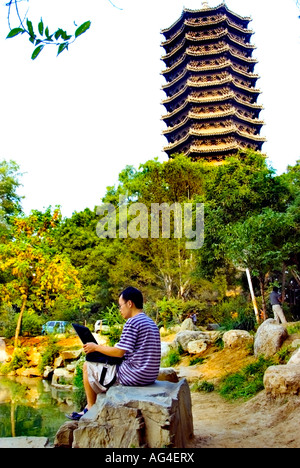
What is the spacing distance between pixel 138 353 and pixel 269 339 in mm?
5006

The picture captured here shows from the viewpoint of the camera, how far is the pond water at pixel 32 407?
20.0 ft

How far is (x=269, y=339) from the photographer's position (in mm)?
7254

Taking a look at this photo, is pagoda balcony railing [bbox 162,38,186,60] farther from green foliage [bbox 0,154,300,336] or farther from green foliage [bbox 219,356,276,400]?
green foliage [bbox 219,356,276,400]

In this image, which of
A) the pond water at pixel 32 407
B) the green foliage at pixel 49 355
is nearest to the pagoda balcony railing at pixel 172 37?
the green foliage at pixel 49 355

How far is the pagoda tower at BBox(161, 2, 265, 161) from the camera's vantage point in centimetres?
2652

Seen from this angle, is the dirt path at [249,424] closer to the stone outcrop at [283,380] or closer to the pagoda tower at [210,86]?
the stone outcrop at [283,380]

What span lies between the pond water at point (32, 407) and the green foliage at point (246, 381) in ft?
8.85

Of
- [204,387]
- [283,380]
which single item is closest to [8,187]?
[204,387]

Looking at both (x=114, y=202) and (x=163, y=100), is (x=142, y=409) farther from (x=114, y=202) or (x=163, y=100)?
(x=163, y=100)

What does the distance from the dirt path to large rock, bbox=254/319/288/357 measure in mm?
1560

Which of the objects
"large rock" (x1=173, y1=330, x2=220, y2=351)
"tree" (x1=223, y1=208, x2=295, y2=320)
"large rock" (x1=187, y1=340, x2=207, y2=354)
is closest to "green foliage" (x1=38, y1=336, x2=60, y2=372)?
"large rock" (x1=173, y1=330, x2=220, y2=351)

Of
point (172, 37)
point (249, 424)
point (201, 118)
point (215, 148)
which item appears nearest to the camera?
point (249, 424)

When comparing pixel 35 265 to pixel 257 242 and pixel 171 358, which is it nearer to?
pixel 171 358
